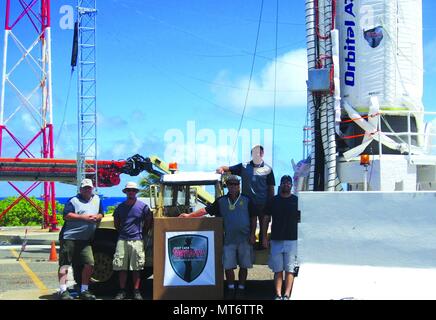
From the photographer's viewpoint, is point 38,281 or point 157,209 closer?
point 157,209

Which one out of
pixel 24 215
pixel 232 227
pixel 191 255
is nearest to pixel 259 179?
pixel 232 227

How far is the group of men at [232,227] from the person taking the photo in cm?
872

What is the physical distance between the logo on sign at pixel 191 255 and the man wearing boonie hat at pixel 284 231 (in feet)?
3.45

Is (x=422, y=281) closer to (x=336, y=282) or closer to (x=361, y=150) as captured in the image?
(x=336, y=282)

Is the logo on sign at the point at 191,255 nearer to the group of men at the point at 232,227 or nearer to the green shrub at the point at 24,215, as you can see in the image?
the group of men at the point at 232,227

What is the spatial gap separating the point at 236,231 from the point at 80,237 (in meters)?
2.58

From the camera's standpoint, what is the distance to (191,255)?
897 centimetres

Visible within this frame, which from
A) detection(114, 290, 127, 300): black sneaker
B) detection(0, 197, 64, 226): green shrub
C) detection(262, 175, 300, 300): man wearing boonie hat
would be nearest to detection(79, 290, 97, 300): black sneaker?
detection(114, 290, 127, 300): black sneaker

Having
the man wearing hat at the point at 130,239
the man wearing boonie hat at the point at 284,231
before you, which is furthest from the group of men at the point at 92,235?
the man wearing boonie hat at the point at 284,231

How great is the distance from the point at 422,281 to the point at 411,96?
479 centimetres

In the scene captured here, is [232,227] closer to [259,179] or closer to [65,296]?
[259,179]

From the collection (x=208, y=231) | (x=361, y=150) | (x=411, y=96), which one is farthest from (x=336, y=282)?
(x=411, y=96)

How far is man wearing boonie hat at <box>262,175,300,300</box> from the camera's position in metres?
8.68
